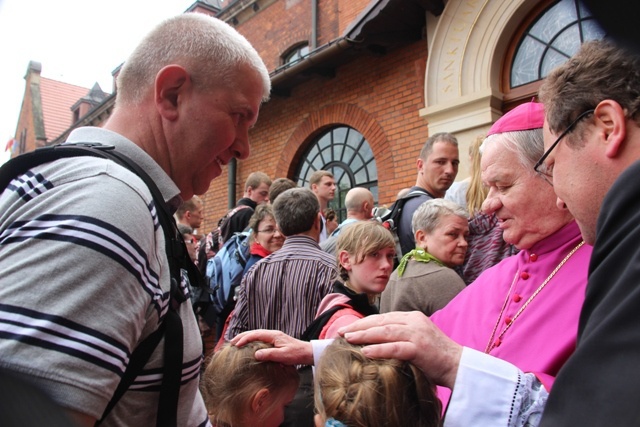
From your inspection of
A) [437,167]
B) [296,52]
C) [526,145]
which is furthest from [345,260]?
[296,52]

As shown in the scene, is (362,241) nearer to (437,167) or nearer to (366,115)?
(437,167)

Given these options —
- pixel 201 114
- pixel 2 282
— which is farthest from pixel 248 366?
pixel 2 282

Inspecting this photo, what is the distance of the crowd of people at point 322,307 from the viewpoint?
796 millimetres

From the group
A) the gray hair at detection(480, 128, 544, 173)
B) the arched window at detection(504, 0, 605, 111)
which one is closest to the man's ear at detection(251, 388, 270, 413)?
the gray hair at detection(480, 128, 544, 173)

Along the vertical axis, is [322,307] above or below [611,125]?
below

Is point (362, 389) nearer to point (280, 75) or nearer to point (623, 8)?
point (623, 8)

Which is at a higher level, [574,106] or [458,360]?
[574,106]

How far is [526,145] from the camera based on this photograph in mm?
1943

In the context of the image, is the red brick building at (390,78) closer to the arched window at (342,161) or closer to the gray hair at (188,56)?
the arched window at (342,161)

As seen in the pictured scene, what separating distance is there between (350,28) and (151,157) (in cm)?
622

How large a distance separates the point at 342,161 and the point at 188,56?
284 inches

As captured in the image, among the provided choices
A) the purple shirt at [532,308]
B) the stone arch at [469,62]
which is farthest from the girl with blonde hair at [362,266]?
the stone arch at [469,62]

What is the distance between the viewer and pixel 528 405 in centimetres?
129

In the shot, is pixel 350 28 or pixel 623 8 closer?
pixel 623 8
